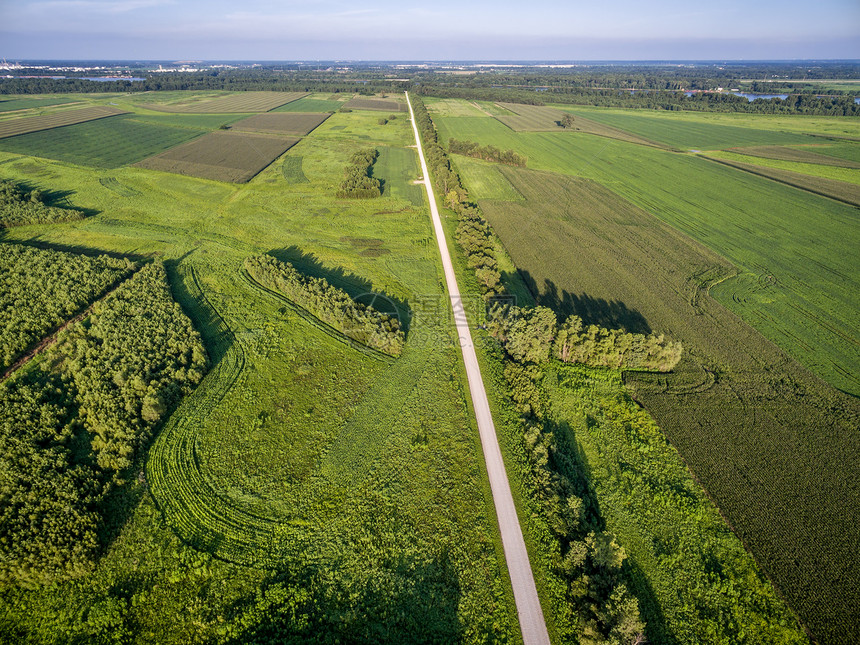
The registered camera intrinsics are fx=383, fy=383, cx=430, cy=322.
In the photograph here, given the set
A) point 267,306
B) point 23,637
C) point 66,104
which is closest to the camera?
point 23,637

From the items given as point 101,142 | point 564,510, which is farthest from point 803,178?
point 101,142

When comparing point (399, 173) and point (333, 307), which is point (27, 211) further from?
point (399, 173)

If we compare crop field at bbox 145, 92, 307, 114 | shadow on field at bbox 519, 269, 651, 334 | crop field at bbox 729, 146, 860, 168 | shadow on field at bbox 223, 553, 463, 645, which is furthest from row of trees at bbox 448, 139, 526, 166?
crop field at bbox 145, 92, 307, 114

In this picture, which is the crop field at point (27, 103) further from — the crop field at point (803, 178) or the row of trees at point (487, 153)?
the crop field at point (803, 178)

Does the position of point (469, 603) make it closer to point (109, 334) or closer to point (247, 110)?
point (109, 334)

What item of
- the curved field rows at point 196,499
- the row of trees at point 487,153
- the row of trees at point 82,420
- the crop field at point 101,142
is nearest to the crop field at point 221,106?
the crop field at point 101,142

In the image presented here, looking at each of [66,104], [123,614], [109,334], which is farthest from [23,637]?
[66,104]
